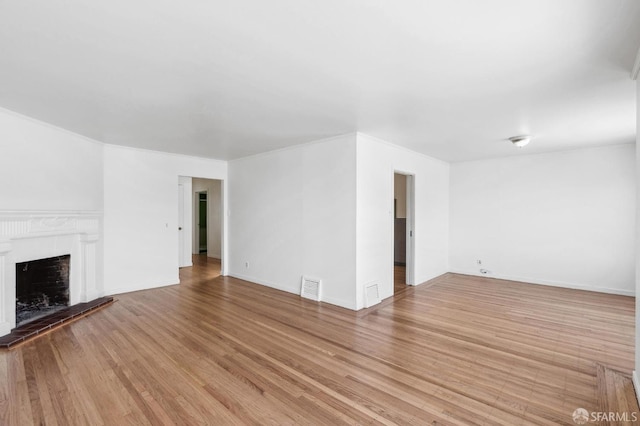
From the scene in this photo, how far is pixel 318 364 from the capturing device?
2613 millimetres

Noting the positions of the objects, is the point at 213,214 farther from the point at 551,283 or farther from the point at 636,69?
the point at 636,69

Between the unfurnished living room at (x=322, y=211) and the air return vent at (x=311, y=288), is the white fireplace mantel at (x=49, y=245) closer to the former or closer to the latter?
the unfurnished living room at (x=322, y=211)

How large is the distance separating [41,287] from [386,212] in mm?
4885

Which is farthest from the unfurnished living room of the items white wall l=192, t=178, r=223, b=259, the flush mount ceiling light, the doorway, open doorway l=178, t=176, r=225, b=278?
the doorway

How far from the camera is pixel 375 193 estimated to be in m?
4.43

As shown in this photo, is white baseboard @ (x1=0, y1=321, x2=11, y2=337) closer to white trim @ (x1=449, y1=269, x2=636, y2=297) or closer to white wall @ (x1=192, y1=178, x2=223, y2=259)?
white wall @ (x1=192, y1=178, x2=223, y2=259)

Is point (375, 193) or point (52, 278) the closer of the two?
point (52, 278)

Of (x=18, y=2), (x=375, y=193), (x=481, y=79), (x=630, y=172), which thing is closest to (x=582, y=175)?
(x=630, y=172)

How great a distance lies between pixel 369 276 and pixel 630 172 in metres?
4.69

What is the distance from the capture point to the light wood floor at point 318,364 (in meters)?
2.00

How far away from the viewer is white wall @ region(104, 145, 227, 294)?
4809 mm

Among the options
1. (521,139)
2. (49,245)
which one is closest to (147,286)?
(49,245)

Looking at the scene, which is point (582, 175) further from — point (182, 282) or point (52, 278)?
point (52, 278)

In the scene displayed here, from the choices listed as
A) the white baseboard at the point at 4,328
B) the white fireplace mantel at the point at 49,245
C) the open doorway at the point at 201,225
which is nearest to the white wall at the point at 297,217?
the open doorway at the point at 201,225
